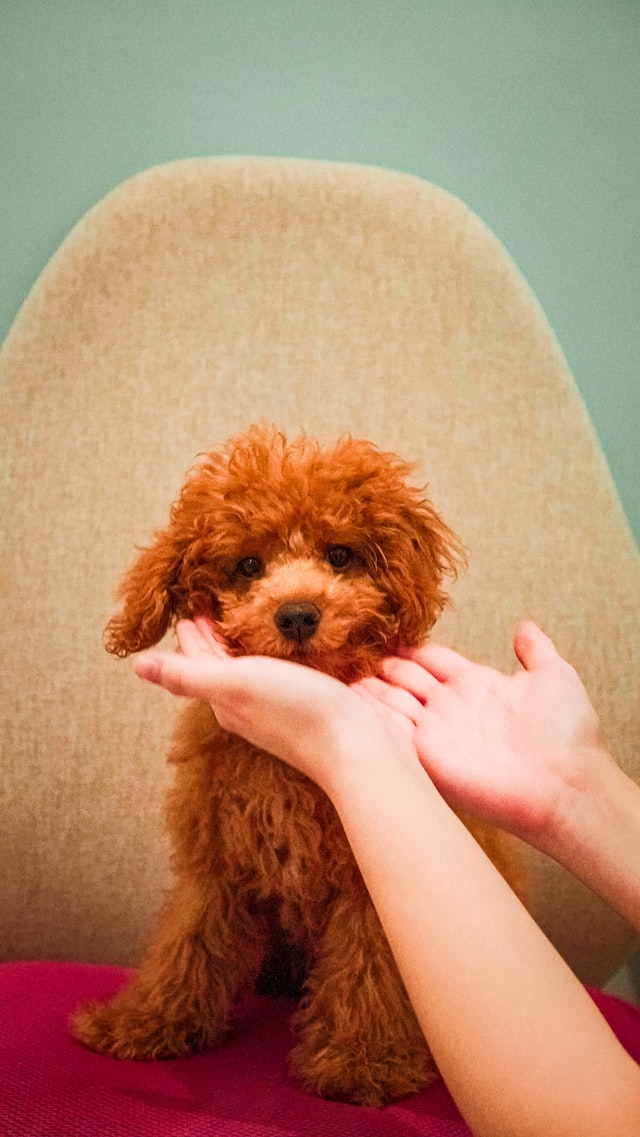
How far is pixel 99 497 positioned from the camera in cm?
105

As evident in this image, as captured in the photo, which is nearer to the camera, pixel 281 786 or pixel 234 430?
pixel 281 786

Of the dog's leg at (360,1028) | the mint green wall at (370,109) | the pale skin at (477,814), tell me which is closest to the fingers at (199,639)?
the pale skin at (477,814)

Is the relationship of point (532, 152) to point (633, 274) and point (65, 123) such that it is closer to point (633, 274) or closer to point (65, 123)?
point (633, 274)

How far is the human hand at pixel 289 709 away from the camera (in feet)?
2.04

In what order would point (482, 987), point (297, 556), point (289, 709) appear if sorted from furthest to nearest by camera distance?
point (297, 556) → point (289, 709) → point (482, 987)

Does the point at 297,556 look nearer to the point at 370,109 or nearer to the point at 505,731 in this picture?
the point at 505,731

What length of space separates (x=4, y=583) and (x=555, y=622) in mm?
691

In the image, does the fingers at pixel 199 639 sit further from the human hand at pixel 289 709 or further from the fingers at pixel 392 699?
the fingers at pixel 392 699

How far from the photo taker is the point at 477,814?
0.72m

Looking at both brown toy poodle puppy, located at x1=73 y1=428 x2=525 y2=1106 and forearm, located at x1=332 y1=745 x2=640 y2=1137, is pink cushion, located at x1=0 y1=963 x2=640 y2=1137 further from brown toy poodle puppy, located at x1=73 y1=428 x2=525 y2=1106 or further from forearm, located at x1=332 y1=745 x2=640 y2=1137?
forearm, located at x1=332 y1=745 x2=640 y2=1137

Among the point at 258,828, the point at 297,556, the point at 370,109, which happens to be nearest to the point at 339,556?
the point at 297,556

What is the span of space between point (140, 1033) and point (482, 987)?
367mm

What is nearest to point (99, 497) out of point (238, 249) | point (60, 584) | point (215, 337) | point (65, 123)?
point (60, 584)

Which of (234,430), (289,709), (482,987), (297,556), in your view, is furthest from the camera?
(234,430)
